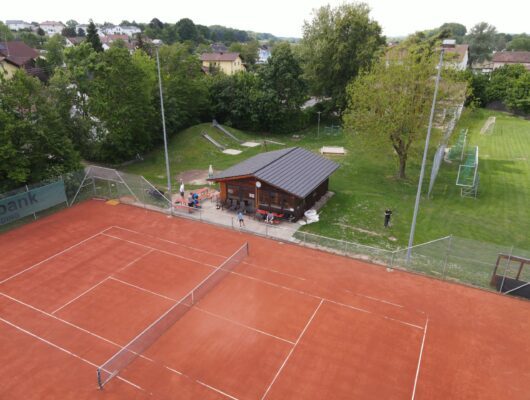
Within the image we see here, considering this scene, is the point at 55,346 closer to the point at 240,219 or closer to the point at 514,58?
the point at 240,219

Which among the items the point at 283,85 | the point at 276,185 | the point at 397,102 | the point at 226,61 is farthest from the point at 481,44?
the point at 276,185

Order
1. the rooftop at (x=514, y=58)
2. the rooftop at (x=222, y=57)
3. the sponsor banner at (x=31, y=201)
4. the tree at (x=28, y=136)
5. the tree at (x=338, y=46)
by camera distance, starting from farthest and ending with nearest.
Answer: the rooftop at (x=514, y=58) → the rooftop at (x=222, y=57) → the tree at (x=338, y=46) → the tree at (x=28, y=136) → the sponsor banner at (x=31, y=201)

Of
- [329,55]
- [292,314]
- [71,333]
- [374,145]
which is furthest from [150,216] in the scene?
[329,55]

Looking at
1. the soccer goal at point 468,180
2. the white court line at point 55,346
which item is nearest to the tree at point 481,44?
the soccer goal at point 468,180

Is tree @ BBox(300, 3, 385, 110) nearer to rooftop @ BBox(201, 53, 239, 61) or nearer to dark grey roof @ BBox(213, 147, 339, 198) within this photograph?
dark grey roof @ BBox(213, 147, 339, 198)

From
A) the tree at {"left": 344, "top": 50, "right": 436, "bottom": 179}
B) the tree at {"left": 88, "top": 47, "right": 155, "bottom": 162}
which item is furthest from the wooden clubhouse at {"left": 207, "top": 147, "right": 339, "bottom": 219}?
the tree at {"left": 88, "top": 47, "right": 155, "bottom": 162}

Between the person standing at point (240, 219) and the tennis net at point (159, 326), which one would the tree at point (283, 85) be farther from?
the tennis net at point (159, 326)

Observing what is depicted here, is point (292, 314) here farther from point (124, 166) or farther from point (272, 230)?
point (124, 166)
